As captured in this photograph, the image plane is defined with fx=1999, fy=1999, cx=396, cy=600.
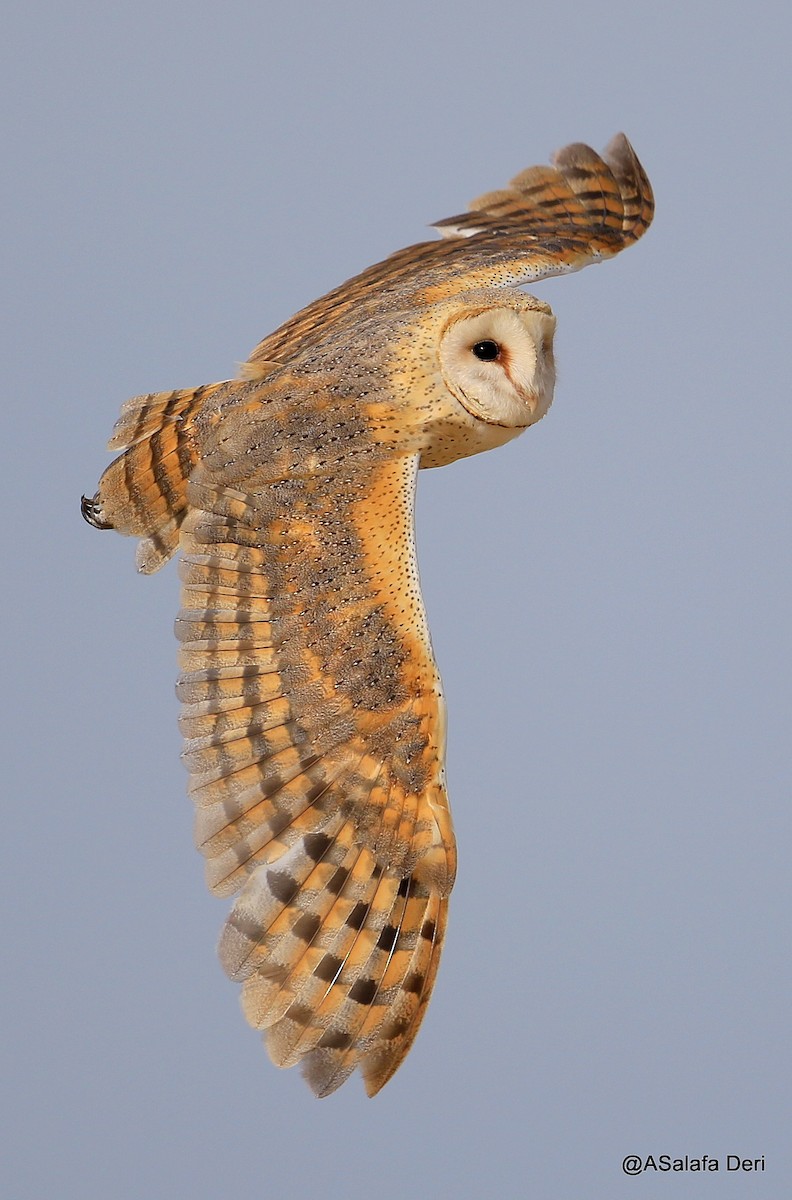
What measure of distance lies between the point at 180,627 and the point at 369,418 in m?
0.67

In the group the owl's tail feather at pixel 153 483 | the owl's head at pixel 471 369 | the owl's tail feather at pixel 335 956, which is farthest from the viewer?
the owl's tail feather at pixel 153 483

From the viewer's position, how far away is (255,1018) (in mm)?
4512

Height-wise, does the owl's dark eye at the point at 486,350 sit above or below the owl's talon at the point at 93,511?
above

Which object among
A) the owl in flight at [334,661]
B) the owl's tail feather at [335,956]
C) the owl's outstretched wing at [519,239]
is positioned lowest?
the owl's tail feather at [335,956]

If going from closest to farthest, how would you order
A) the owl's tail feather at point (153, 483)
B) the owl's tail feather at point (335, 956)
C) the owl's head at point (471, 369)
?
1. the owl's tail feather at point (335, 956)
2. the owl's head at point (471, 369)
3. the owl's tail feather at point (153, 483)

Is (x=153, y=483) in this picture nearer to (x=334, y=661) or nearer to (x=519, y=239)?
(x=334, y=661)

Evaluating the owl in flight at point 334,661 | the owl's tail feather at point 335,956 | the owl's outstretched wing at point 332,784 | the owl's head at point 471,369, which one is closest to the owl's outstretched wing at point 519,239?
the owl in flight at point 334,661

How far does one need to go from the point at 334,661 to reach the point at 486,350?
0.84 m

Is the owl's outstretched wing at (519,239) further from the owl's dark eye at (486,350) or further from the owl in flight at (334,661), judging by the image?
the owl's dark eye at (486,350)

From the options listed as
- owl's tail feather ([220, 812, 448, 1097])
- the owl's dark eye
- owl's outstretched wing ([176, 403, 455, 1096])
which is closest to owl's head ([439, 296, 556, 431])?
the owl's dark eye

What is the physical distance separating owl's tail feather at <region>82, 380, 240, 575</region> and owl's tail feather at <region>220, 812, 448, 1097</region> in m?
1.02

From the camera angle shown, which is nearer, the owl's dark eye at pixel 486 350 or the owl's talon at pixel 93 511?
the owl's dark eye at pixel 486 350

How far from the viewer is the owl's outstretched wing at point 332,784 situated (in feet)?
14.8

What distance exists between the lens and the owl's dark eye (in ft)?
15.7
